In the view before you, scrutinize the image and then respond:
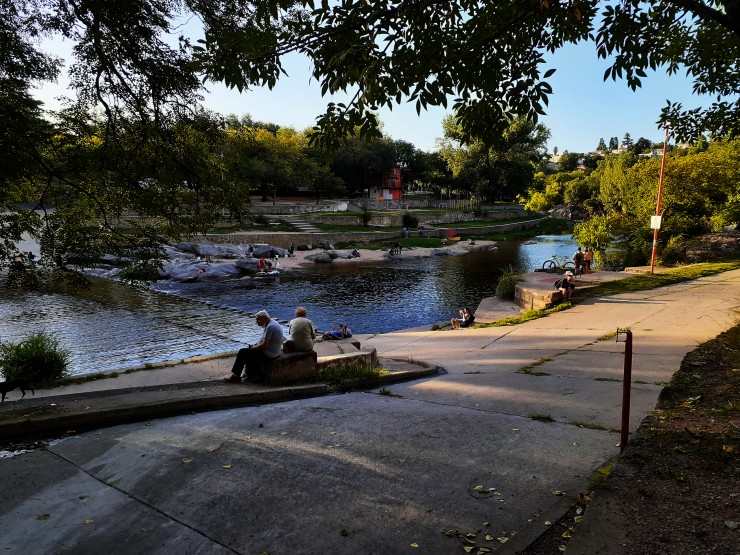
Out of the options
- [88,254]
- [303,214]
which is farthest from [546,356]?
[303,214]

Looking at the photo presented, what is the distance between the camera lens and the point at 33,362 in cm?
950

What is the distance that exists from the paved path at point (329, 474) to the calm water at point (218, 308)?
8.44 meters

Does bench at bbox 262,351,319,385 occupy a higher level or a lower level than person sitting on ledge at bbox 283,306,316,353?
lower

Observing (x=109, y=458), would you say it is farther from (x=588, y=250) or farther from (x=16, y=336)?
(x=588, y=250)

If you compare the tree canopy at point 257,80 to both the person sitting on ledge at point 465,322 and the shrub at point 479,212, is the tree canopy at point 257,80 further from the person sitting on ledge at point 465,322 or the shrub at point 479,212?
the shrub at point 479,212

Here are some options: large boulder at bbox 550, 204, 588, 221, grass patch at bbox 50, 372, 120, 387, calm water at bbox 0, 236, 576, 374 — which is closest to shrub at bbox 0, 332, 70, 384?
grass patch at bbox 50, 372, 120, 387

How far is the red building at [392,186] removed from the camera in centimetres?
8044

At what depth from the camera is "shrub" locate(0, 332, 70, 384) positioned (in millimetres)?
9289

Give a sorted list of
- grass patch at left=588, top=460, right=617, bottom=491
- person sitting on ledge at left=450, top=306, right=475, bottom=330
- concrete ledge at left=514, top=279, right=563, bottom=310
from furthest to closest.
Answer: person sitting on ledge at left=450, top=306, right=475, bottom=330 → concrete ledge at left=514, top=279, right=563, bottom=310 → grass patch at left=588, top=460, right=617, bottom=491

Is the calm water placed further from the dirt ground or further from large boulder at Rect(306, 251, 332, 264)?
the dirt ground

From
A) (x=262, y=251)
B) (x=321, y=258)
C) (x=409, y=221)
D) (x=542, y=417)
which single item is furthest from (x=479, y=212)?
(x=542, y=417)

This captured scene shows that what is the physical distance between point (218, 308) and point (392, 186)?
63498mm

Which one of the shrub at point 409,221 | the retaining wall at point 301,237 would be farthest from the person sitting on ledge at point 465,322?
the shrub at point 409,221

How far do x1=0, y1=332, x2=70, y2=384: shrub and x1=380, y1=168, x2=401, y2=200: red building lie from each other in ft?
237
